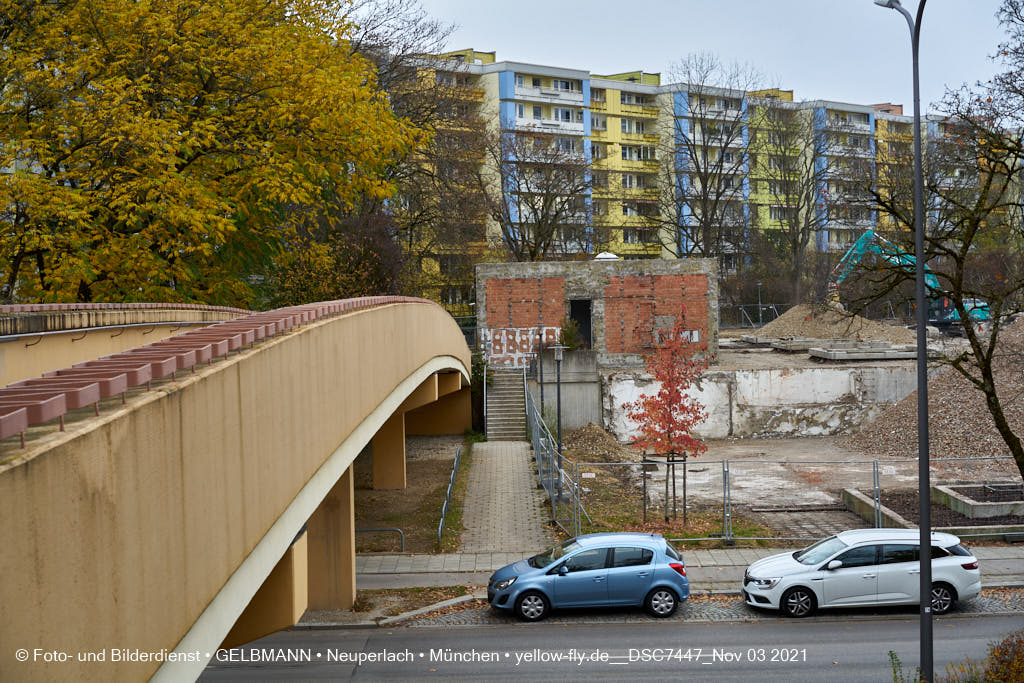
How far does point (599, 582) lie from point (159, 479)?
11.6m

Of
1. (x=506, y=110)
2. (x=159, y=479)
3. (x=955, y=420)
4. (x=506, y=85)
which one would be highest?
(x=506, y=85)

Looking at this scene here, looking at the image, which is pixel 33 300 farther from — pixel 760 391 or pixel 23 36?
pixel 760 391

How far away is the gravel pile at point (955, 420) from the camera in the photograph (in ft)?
97.0

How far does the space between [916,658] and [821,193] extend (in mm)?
55587

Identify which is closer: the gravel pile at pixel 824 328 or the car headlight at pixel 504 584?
the car headlight at pixel 504 584

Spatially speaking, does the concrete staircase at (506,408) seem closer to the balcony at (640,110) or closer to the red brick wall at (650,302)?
the red brick wall at (650,302)

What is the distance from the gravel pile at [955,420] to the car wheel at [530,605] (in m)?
17.8

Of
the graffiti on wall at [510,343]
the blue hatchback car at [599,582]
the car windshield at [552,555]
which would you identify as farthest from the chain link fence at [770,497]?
the graffiti on wall at [510,343]

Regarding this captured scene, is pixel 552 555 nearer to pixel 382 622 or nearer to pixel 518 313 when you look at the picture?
pixel 382 622

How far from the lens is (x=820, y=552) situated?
16.1 m

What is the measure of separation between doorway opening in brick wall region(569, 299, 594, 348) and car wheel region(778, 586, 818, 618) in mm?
25740

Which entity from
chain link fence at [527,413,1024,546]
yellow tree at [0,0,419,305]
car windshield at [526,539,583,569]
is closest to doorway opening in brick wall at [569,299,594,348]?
chain link fence at [527,413,1024,546]

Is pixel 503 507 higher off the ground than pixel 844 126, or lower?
lower

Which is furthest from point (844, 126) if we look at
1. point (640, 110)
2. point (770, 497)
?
point (770, 497)
